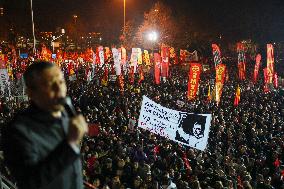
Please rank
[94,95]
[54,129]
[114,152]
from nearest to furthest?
[54,129], [114,152], [94,95]

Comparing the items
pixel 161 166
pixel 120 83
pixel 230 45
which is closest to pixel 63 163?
pixel 161 166

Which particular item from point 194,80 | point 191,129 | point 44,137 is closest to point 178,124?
point 191,129

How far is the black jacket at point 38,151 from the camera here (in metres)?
1.48

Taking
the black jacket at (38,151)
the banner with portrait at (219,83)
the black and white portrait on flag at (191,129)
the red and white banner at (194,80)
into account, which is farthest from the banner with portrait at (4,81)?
the black jacket at (38,151)

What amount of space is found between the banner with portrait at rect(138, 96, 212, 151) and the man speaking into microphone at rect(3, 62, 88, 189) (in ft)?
22.8

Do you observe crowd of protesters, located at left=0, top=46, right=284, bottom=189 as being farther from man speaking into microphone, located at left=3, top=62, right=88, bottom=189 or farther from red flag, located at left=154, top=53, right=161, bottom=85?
red flag, located at left=154, top=53, right=161, bottom=85

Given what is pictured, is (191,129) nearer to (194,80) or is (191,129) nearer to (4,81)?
(194,80)

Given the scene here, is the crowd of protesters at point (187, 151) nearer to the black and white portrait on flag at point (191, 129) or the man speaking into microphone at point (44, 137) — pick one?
the black and white portrait on flag at point (191, 129)

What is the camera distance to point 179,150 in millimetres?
10469

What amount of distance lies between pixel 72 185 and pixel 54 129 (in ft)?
1.03

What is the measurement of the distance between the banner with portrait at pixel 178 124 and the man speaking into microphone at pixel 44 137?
6.96m

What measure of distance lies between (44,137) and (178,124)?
292 inches

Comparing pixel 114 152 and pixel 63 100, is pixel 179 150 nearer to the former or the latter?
pixel 114 152

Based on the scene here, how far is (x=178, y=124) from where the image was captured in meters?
8.91
